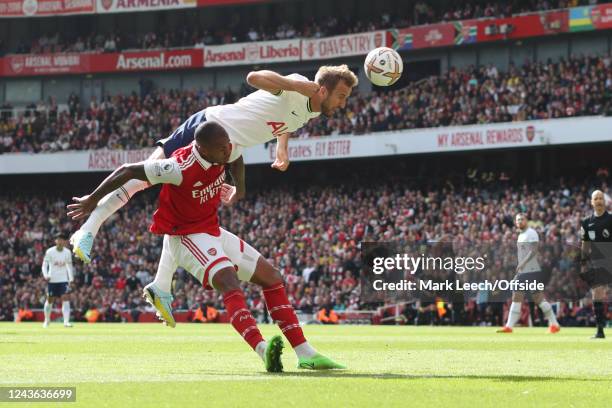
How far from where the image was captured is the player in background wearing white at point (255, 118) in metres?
9.80

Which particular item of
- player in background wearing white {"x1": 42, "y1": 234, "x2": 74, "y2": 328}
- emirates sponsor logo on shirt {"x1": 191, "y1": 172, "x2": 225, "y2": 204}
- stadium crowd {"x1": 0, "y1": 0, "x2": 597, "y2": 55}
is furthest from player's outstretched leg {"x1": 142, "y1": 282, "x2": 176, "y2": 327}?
stadium crowd {"x1": 0, "y1": 0, "x2": 597, "y2": 55}

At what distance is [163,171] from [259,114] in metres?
1.39

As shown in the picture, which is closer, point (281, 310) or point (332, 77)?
point (281, 310)

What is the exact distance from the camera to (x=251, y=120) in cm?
1019

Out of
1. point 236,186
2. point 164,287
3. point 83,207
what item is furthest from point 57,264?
point 83,207

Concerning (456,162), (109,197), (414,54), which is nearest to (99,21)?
(414,54)

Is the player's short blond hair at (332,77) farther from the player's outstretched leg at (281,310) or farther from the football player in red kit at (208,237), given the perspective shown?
the player's outstretched leg at (281,310)

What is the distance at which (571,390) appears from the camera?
7.52 m

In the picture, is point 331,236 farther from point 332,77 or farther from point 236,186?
point 332,77

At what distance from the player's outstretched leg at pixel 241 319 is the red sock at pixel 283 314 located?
46cm

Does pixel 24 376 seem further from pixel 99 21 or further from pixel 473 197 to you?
pixel 99 21

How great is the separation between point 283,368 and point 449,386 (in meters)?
1.99

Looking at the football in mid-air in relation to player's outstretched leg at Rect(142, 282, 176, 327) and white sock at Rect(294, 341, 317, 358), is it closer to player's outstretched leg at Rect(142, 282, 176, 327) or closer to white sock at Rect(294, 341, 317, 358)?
white sock at Rect(294, 341, 317, 358)

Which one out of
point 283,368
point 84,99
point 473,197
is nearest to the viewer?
point 283,368
